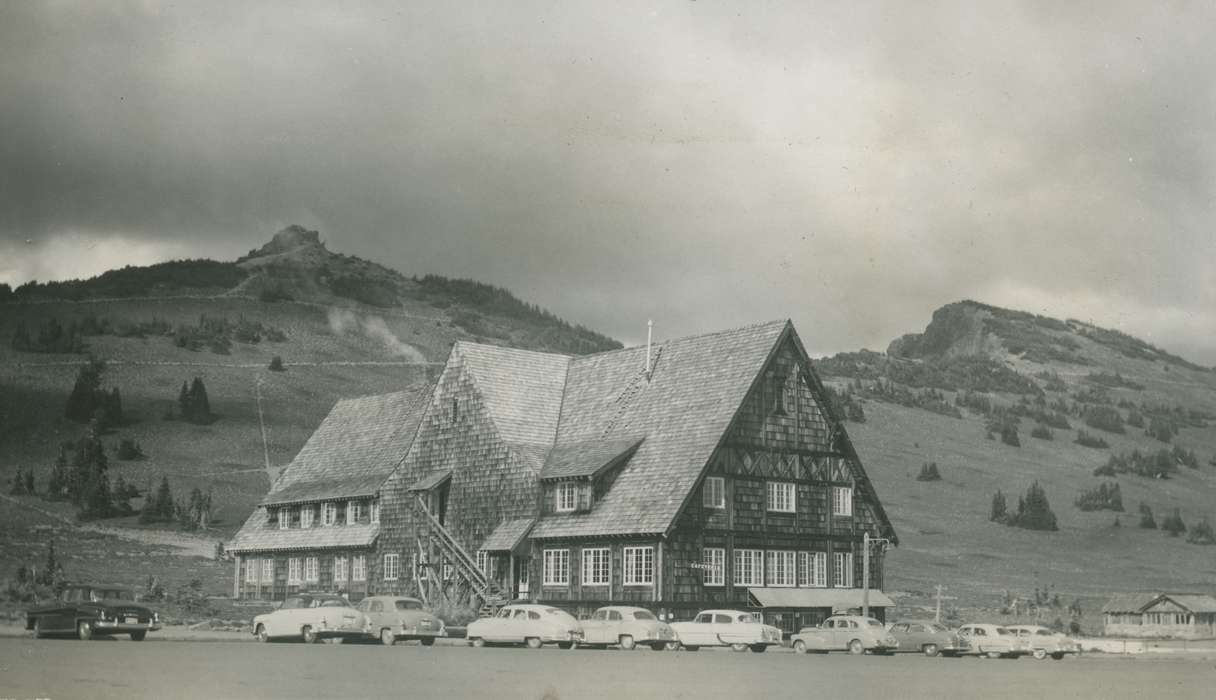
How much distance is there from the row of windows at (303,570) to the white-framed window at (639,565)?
17.1 m

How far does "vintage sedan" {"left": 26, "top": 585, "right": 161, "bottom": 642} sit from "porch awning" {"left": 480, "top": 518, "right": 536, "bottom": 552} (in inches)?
692

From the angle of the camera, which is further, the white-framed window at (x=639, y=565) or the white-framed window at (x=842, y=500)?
the white-framed window at (x=842, y=500)

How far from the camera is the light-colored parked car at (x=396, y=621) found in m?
46.2

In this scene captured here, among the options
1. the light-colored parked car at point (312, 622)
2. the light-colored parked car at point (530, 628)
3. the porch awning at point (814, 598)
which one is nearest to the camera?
the light-colored parked car at point (530, 628)

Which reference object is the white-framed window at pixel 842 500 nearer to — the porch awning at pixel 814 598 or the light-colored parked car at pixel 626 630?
the porch awning at pixel 814 598

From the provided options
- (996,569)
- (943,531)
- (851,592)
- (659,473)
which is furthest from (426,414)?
(943,531)

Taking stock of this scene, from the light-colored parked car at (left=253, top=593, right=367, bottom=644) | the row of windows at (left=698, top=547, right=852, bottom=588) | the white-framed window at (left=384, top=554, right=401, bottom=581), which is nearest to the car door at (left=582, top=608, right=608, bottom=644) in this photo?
the light-colored parked car at (left=253, top=593, right=367, bottom=644)

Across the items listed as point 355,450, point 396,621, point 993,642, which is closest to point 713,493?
point 993,642

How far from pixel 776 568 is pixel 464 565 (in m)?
12.8

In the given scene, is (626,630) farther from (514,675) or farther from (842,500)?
(514,675)

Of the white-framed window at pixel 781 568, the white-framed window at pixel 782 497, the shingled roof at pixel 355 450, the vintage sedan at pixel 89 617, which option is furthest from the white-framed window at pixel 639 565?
the vintage sedan at pixel 89 617

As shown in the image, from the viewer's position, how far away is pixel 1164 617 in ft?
265

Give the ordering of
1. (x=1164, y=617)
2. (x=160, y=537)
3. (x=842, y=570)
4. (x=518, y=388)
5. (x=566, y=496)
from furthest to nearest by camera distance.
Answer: (x=160, y=537) → (x=1164, y=617) → (x=518, y=388) → (x=842, y=570) → (x=566, y=496)

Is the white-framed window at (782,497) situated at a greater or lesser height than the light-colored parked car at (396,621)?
greater
